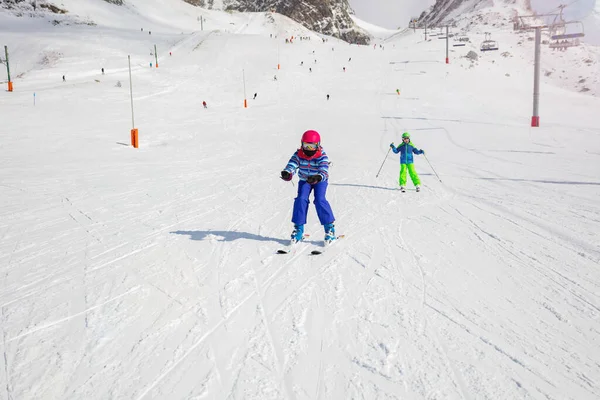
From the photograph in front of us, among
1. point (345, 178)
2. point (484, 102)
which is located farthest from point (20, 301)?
point (484, 102)

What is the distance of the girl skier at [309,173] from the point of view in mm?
5426

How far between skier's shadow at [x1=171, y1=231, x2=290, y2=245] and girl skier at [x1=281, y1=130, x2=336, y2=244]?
0.54 metres

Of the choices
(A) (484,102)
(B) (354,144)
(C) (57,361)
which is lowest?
(C) (57,361)

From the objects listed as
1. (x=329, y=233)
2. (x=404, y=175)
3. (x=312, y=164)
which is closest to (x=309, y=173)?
(x=312, y=164)

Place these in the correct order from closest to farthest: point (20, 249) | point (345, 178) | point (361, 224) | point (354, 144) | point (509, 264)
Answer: point (509, 264), point (20, 249), point (361, 224), point (345, 178), point (354, 144)

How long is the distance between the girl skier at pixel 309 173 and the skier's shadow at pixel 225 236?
0.54 metres

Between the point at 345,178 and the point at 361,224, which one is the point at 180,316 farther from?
the point at 345,178

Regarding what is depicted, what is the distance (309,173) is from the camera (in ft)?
18.3

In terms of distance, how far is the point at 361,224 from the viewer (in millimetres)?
6820

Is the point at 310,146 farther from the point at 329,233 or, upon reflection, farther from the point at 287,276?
the point at 287,276

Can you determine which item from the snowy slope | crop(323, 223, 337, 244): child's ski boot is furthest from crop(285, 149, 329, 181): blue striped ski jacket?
the snowy slope

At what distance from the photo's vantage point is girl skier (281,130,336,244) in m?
5.43

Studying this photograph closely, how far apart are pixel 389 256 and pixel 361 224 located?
1627 mm

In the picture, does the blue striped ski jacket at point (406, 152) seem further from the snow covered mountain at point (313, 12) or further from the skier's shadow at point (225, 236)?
the snow covered mountain at point (313, 12)
